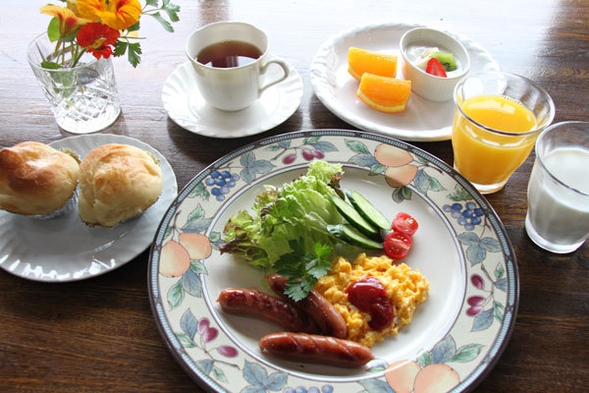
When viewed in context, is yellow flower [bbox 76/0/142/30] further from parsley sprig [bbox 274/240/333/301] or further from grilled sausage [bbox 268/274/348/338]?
grilled sausage [bbox 268/274/348/338]

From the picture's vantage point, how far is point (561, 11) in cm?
277

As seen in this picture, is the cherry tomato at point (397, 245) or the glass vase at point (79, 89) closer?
the cherry tomato at point (397, 245)

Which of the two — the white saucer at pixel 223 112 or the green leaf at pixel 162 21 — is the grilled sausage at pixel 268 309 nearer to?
the white saucer at pixel 223 112

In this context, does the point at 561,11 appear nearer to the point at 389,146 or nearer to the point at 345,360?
the point at 389,146

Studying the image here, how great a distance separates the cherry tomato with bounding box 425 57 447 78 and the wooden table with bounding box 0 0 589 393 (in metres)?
0.35

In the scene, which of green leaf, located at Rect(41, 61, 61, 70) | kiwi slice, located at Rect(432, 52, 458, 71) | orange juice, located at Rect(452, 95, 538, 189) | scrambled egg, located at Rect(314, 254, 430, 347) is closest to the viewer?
scrambled egg, located at Rect(314, 254, 430, 347)

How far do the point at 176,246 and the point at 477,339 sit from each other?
0.96m

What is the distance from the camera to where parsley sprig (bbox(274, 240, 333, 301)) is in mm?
1559

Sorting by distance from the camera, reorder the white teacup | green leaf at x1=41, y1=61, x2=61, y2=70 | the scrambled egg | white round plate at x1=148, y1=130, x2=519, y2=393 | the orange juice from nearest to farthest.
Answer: white round plate at x1=148, y1=130, x2=519, y2=393, the scrambled egg, the orange juice, green leaf at x1=41, y1=61, x2=61, y2=70, the white teacup

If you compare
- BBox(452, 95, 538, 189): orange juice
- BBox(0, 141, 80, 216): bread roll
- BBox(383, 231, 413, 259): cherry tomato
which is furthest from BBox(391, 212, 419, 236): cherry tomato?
BBox(0, 141, 80, 216): bread roll

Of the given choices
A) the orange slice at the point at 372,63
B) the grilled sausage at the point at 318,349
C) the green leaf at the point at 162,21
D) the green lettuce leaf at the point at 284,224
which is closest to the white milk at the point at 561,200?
the green lettuce leaf at the point at 284,224

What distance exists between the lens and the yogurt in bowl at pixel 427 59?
2250mm

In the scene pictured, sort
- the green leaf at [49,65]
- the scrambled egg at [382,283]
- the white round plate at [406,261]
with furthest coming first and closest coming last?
the green leaf at [49,65]
the scrambled egg at [382,283]
the white round plate at [406,261]

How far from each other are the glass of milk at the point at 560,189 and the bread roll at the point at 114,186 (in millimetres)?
1269
